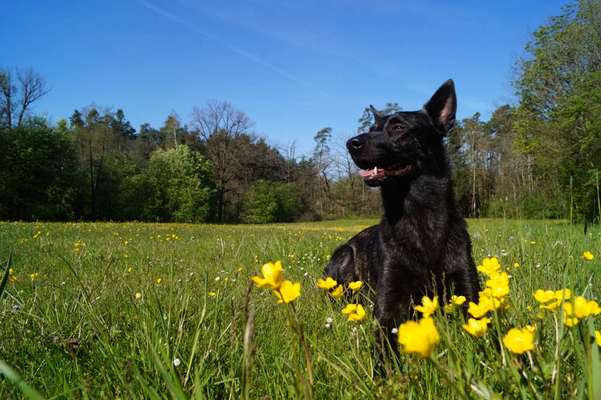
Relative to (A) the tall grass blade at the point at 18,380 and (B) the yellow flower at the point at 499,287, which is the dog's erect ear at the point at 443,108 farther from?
(A) the tall grass blade at the point at 18,380

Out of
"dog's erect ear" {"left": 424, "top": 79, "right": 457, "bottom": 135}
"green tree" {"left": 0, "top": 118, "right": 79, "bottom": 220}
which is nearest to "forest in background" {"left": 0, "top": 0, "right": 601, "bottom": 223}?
"green tree" {"left": 0, "top": 118, "right": 79, "bottom": 220}

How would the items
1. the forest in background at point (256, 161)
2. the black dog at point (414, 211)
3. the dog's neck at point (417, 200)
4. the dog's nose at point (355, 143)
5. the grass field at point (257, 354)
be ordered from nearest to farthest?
the grass field at point (257, 354) → the black dog at point (414, 211) → the dog's neck at point (417, 200) → the dog's nose at point (355, 143) → the forest in background at point (256, 161)

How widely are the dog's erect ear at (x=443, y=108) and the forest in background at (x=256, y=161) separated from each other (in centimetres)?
1370

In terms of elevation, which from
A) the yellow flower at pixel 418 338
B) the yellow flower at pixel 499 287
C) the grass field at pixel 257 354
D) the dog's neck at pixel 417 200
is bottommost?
the grass field at pixel 257 354

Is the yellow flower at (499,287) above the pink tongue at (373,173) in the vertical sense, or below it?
below

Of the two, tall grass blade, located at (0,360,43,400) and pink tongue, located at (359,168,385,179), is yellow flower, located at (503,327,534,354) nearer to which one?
tall grass blade, located at (0,360,43,400)

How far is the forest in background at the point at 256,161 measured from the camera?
26875 mm

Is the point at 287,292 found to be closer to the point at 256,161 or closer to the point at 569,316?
the point at 569,316

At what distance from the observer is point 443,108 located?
4391 mm

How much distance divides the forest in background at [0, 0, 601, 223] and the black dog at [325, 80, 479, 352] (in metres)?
14.0

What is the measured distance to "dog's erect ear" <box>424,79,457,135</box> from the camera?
14.0ft

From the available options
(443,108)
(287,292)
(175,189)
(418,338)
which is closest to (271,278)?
(287,292)

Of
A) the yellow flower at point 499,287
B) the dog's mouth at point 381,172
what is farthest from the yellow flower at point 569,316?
the dog's mouth at point 381,172

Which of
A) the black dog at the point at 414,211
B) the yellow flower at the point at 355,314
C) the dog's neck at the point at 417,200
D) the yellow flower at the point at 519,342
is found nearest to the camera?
the yellow flower at the point at 519,342
